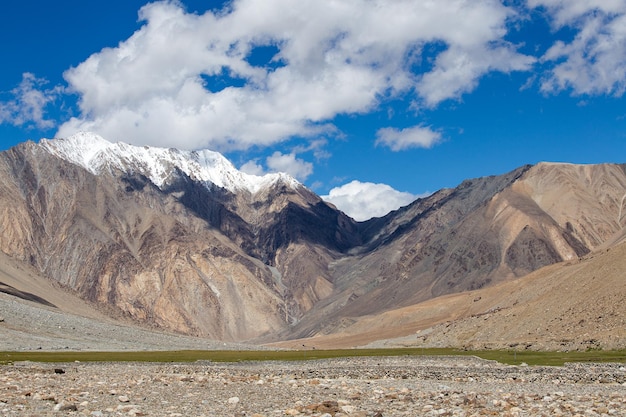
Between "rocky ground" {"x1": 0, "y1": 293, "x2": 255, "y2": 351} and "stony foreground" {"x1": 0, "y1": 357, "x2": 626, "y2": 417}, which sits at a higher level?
"rocky ground" {"x1": 0, "y1": 293, "x2": 255, "y2": 351}

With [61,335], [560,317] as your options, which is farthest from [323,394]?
[61,335]

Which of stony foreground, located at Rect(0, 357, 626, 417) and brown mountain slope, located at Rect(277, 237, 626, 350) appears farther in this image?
brown mountain slope, located at Rect(277, 237, 626, 350)

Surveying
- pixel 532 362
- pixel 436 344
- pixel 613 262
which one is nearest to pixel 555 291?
pixel 613 262

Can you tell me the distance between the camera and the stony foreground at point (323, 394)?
942 inches

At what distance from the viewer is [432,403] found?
2617 cm

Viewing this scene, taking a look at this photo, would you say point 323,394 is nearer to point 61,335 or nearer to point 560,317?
point 560,317

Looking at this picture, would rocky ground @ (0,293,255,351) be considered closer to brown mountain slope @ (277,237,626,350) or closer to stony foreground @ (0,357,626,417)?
Answer: brown mountain slope @ (277,237,626,350)

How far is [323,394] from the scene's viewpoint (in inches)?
1201

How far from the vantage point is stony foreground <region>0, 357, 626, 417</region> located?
2394 cm

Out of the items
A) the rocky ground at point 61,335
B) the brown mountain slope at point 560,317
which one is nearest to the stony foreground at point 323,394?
the brown mountain slope at point 560,317

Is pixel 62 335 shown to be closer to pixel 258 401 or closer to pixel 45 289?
pixel 45 289

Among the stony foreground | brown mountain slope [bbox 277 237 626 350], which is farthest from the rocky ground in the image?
the stony foreground

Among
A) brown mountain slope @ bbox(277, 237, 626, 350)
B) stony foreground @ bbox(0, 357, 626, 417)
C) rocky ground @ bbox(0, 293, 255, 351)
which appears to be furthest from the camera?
rocky ground @ bbox(0, 293, 255, 351)

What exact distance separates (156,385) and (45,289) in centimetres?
12833
